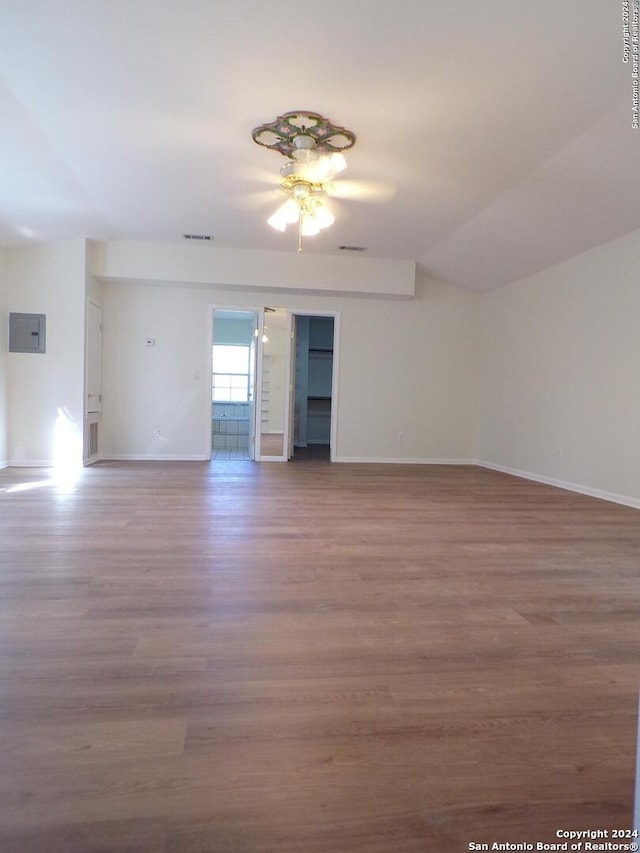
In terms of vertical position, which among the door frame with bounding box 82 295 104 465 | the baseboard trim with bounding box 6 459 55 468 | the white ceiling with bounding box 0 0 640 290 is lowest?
the baseboard trim with bounding box 6 459 55 468

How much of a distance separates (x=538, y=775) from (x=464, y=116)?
362 cm

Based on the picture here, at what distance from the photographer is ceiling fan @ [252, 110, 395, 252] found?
11.4ft

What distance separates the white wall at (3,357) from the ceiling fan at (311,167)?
11.8 feet

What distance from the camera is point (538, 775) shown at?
126cm

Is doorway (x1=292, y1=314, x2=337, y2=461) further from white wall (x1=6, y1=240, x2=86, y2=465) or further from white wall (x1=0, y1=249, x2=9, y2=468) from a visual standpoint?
white wall (x1=0, y1=249, x2=9, y2=468)

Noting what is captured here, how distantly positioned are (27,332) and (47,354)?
0.34 meters

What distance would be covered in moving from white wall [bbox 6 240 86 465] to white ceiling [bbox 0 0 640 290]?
22.6 inches

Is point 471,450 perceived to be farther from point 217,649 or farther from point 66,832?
point 66,832

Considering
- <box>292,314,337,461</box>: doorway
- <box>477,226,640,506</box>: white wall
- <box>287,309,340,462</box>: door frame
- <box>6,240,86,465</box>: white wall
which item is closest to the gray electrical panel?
<box>6,240,86,465</box>: white wall

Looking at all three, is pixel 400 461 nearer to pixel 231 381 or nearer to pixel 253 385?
pixel 253 385

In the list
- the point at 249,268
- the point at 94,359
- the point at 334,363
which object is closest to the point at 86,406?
the point at 94,359

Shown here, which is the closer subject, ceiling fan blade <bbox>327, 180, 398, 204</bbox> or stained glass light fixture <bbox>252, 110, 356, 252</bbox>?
stained glass light fixture <bbox>252, 110, 356, 252</bbox>

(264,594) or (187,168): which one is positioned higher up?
(187,168)

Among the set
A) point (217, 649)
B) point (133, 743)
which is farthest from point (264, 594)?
point (133, 743)
